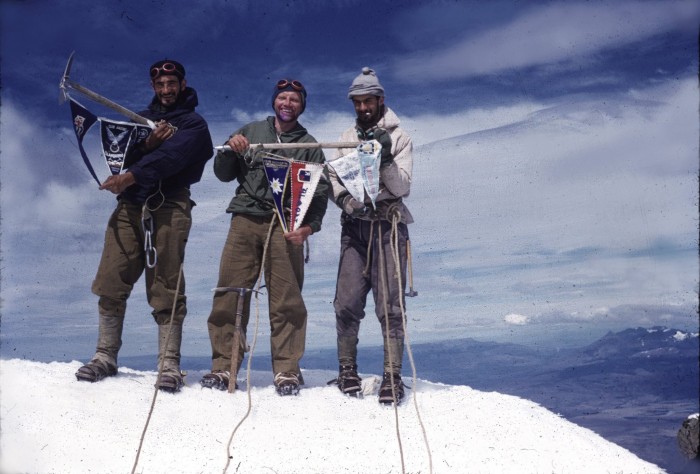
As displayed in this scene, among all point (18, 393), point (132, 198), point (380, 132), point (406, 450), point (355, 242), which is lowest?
point (406, 450)

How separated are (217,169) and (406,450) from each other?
317 centimetres

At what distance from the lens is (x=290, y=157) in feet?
22.2

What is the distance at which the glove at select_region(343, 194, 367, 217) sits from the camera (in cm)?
672

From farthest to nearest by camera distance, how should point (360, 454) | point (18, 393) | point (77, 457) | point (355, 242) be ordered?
point (355, 242)
point (18, 393)
point (360, 454)
point (77, 457)

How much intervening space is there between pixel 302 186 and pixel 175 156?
123cm

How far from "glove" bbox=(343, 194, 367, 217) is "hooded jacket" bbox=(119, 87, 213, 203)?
143 cm

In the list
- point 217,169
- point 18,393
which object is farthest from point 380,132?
point 18,393

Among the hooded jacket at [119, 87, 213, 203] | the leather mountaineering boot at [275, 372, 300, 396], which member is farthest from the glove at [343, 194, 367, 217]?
the leather mountaineering boot at [275, 372, 300, 396]

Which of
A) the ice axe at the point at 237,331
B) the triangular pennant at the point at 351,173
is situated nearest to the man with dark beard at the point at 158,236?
the ice axe at the point at 237,331

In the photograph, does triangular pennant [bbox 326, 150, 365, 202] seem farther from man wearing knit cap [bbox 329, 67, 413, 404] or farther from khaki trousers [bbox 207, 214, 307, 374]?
khaki trousers [bbox 207, 214, 307, 374]

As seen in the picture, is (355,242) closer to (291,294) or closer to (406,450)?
(291,294)

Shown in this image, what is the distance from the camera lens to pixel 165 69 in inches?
256

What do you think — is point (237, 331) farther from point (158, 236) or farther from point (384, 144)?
point (384, 144)

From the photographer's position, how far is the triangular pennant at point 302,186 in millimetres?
6625
